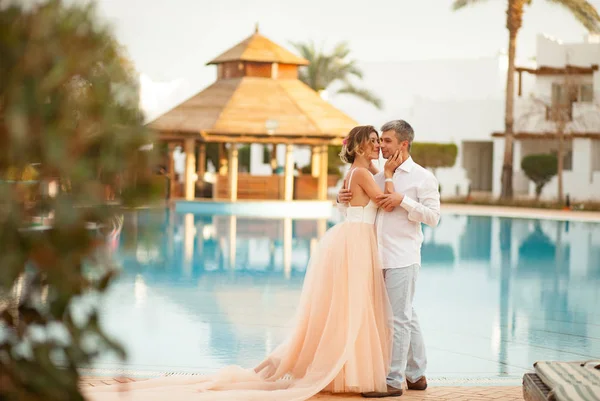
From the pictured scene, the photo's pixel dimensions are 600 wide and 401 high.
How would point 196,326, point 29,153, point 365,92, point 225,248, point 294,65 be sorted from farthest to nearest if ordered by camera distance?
point 365,92, point 294,65, point 225,248, point 196,326, point 29,153

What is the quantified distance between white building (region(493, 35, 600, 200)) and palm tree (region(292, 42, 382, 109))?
22.3ft

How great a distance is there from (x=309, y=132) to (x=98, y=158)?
2788 centimetres

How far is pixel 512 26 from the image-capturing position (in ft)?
117

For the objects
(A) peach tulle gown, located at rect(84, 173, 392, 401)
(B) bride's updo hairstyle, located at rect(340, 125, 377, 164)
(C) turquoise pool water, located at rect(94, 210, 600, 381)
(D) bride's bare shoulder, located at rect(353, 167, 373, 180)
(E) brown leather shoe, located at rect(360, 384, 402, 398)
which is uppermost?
(B) bride's updo hairstyle, located at rect(340, 125, 377, 164)

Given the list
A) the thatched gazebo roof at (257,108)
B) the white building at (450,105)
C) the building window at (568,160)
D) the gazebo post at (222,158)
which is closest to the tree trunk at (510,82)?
the building window at (568,160)

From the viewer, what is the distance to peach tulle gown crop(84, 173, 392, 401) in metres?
5.87

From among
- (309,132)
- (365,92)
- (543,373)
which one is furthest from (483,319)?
(365,92)

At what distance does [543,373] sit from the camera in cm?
495

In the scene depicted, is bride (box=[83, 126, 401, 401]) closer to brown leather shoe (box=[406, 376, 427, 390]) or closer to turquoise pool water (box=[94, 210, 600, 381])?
brown leather shoe (box=[406, 376, 427, 390])

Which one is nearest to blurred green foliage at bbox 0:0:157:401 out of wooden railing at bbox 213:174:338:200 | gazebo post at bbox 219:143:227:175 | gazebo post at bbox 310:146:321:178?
wooden railing at bbox 213:174:338:200

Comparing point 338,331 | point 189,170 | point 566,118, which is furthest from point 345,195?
point 566,118

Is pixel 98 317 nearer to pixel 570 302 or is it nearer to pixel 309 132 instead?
pixel 570 302

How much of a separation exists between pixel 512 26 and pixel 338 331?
102 feet

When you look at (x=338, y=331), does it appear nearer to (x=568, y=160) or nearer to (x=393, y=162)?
(x=393, y=162)
